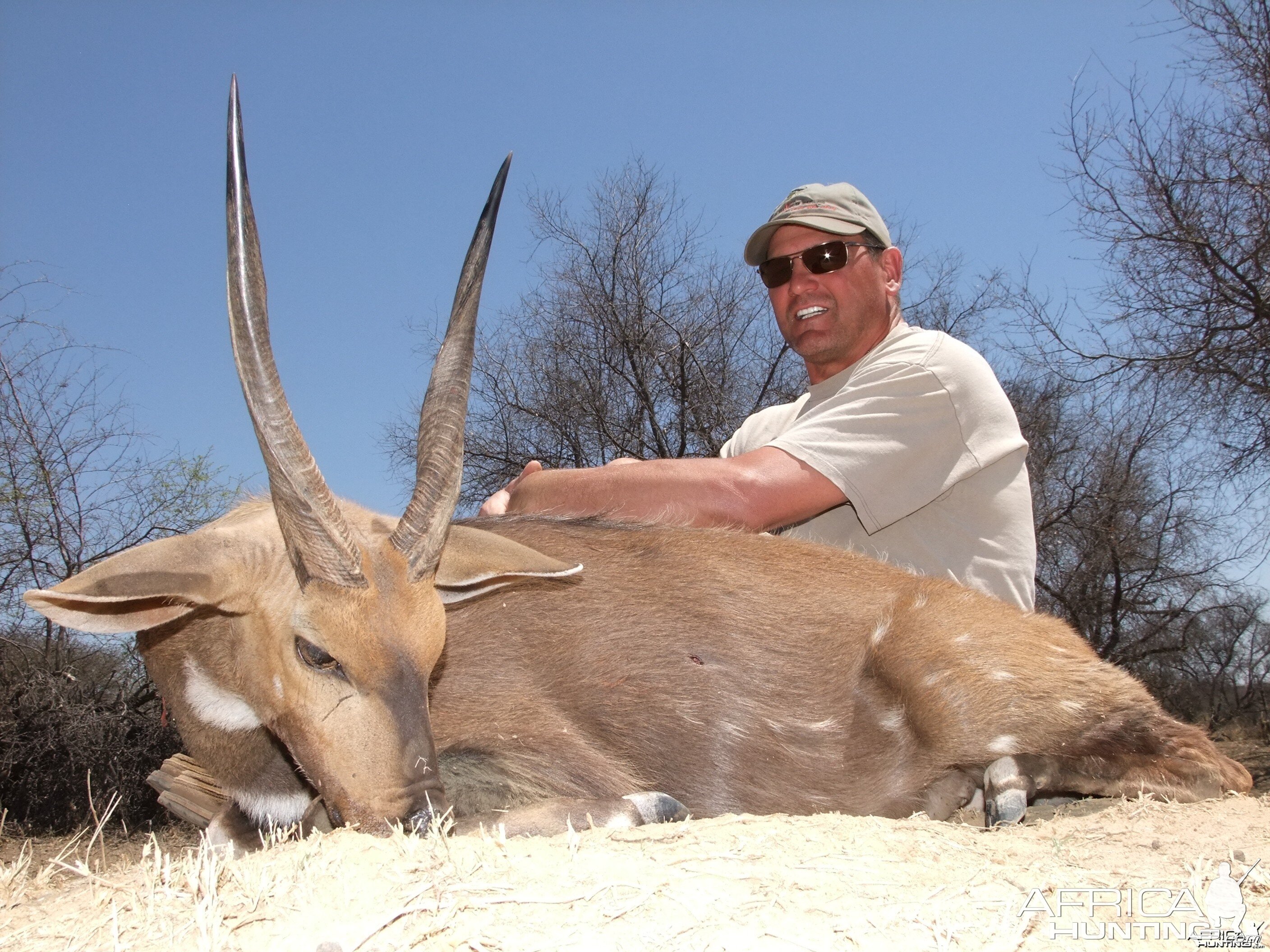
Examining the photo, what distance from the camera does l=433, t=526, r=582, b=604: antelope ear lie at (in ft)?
13.1

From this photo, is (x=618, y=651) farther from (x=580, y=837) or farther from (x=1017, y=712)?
(x=1017, y=712)

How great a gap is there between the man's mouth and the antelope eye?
3627 millimetres

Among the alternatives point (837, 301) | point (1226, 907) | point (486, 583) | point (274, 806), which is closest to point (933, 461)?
point (837, 301)

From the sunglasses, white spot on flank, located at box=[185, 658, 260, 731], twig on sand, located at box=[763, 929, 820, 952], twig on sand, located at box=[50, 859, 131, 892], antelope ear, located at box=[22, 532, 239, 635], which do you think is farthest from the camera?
the sunglasses

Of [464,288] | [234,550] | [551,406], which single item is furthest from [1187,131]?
[234,550]

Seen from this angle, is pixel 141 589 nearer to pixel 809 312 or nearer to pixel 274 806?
pixel 274 806

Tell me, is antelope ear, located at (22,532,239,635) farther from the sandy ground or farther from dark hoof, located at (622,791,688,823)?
dark hoof, located at (622,791,688,823)

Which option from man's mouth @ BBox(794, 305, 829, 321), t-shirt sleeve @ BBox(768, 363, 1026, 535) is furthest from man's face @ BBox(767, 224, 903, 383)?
t-shirt sleeve @ BBox(768, 363, 1026, 535)

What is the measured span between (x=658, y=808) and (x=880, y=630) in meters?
1.30

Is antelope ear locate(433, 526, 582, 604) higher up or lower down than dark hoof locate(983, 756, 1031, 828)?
higher up

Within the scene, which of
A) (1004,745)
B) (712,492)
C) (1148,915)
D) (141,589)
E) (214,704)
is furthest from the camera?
(712,492)

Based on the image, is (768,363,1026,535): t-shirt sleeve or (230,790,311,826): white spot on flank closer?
(230,790,311,826): white spot on flank

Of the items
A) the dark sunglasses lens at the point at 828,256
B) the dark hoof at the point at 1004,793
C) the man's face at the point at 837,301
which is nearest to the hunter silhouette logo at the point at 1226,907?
the dark hoof at the point at 1004,793

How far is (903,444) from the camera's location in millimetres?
5004
